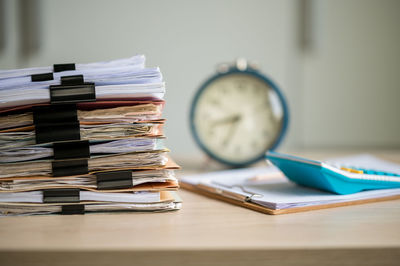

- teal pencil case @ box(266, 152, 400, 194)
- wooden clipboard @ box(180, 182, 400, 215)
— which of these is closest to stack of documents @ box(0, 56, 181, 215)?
wooden clipboard @ box(180, 182, 400, 215)

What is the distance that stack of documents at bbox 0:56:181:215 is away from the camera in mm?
680

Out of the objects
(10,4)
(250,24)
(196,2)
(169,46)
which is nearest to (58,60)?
(10,4)

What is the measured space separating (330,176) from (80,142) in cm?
44

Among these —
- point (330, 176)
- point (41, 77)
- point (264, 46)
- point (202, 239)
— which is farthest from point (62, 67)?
point (264, 46)

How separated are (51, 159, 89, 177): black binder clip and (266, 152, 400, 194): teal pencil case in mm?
367

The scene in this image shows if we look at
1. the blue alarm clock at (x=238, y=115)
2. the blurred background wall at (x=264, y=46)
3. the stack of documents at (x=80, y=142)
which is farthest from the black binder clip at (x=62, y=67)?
the blurred background wall at (x=264, y=46)

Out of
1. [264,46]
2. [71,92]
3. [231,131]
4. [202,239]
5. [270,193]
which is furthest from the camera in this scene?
[264,46]

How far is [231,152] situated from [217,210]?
0.46 metres

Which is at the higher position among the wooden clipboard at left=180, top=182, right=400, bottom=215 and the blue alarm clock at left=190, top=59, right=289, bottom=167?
the blue alarm clock at left=190, top=59, right=289, bottom=167

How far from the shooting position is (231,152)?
1.19 m

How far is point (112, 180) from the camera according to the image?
0.69m

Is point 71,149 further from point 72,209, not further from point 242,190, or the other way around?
point 242,190

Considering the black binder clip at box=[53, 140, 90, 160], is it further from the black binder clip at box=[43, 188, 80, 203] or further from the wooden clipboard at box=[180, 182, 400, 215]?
the wooden clipboard at box=[180, 182, 400, 215]

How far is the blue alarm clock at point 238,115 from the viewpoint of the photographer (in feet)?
3.87
